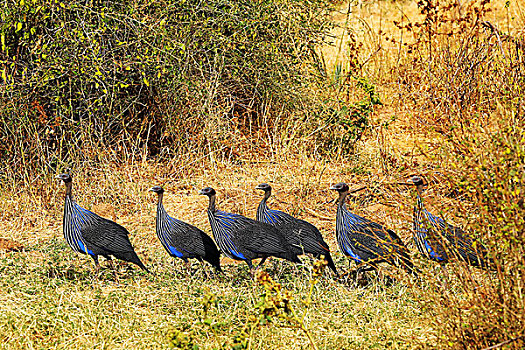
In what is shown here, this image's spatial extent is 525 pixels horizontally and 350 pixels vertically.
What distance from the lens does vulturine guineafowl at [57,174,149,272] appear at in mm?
4742

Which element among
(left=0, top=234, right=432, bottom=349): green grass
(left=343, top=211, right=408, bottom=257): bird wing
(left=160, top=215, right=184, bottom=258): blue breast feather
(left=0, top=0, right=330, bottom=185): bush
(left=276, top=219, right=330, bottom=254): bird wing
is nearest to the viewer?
(left=0, top=234, right=432, bottom=349): green grass

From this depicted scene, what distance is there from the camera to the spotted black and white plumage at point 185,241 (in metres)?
4.68

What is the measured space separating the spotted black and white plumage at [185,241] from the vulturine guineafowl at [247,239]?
0.08 metres

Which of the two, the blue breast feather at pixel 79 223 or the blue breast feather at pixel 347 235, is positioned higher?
the blue breast feather at pixel 347 235

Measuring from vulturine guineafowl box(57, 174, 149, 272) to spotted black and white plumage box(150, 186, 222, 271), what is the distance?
26 centimetres

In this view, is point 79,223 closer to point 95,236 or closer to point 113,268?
point 95,236

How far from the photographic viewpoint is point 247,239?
4.63 m

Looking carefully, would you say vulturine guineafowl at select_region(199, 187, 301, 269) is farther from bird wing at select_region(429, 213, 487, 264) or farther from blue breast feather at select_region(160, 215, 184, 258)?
bird wing at select_region(429, 213, 487, 264)

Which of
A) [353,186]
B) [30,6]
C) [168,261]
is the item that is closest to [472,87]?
[353,186]

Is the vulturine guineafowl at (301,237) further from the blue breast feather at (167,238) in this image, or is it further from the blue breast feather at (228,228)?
the blue breast feather at (167,238)

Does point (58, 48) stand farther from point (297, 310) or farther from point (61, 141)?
point (297, 310)

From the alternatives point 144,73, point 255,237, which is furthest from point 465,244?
point 144,73

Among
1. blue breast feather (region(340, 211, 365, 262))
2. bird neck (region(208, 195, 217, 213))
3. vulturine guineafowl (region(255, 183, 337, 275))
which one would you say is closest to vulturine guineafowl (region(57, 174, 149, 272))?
bird neck (region(208, 195, 217, 213))

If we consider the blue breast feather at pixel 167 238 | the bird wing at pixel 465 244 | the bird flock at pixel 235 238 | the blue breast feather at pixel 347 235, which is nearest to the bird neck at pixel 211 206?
the bird flock at pixel 235 238
